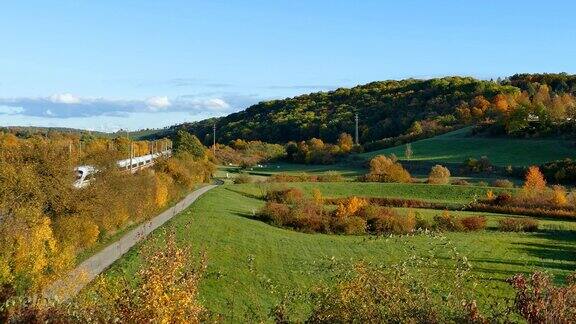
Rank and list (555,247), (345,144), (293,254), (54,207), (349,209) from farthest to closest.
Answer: (345,144), (349,209), (555,247), (293,254), (54,207)

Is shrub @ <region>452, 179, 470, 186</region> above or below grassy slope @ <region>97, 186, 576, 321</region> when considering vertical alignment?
above

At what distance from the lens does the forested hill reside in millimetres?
146750

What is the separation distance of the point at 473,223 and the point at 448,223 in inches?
74.6

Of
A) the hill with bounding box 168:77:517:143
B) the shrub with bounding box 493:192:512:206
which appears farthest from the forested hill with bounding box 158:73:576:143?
the shrub with bounding box 493:192:512:206

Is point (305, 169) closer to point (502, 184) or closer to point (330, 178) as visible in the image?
point (330, 178)

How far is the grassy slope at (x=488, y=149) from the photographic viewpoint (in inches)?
3524

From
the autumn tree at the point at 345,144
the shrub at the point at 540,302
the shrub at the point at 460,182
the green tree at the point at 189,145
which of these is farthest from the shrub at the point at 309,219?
the autumn tree at the point at 345,144

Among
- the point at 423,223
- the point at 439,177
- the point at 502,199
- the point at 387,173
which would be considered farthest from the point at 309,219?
the point at 387,173

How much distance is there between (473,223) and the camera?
5062 centimetres

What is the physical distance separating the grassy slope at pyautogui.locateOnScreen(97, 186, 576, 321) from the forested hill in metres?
91.7

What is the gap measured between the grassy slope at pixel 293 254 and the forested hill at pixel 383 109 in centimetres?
9170

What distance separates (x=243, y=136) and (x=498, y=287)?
145 m

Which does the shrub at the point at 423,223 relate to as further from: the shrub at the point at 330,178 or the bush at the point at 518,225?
the shrub at the point at 330,178

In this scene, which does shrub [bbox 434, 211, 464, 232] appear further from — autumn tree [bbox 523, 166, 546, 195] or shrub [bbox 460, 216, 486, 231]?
autumn tree [bbox 523, 166, 546, 195]
